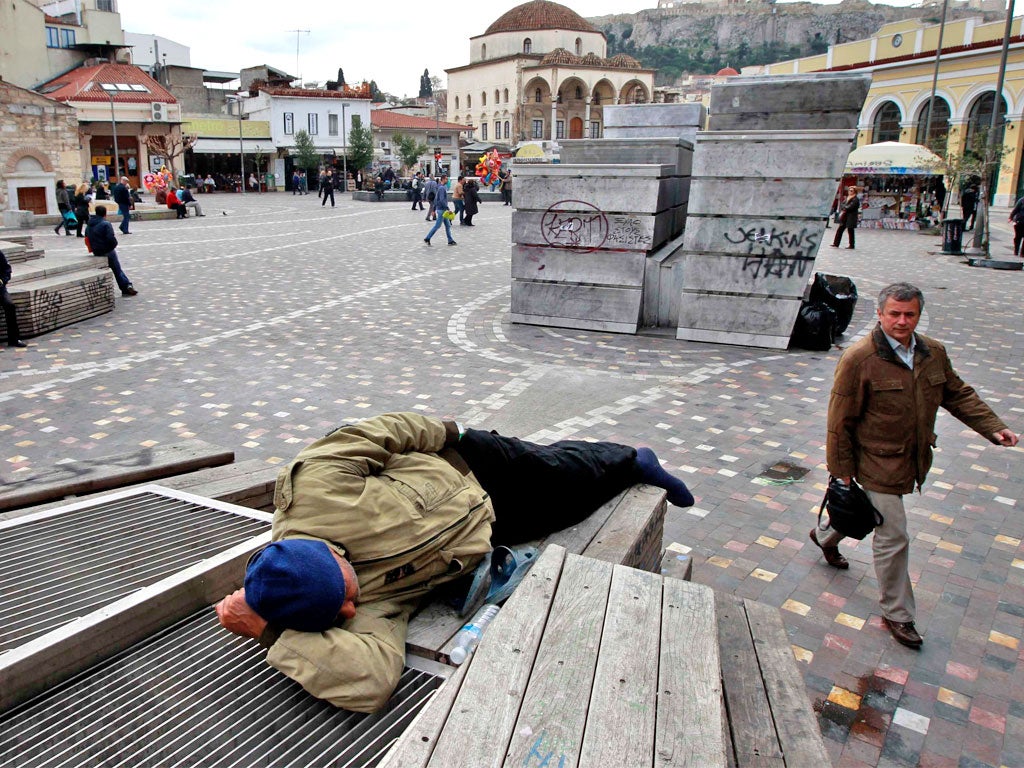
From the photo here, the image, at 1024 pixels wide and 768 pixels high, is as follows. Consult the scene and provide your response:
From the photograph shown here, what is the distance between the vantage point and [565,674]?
2.20m

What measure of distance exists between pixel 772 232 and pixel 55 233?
21386mm

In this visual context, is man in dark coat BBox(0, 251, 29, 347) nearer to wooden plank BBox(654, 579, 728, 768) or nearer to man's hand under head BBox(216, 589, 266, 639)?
man's hand under head BBox(216, 589, 266, 639)

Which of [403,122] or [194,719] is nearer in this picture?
[194,719]

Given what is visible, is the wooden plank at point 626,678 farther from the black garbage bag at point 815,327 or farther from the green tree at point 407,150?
the green tree at point 407,150

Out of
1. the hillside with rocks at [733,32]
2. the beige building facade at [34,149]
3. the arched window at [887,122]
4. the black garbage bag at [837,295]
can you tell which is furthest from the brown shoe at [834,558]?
the hillside with rocks at [733,32]

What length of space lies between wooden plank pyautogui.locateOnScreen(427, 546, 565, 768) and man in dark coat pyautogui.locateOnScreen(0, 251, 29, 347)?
9.31 m

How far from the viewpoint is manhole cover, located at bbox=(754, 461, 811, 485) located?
18.9ft

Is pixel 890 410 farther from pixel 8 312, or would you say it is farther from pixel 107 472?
pixel 8 312

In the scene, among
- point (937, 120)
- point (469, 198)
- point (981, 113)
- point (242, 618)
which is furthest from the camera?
point (937, 120)

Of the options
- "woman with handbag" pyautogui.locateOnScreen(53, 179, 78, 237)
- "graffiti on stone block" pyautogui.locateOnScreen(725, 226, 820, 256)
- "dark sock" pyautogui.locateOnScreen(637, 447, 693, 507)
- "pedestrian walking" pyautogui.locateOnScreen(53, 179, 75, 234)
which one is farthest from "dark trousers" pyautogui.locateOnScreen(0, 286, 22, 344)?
"pedestrian walking" pyautogui.locateOnScreen(53, 179, 75, 234)

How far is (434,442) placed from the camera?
3156 millimetres

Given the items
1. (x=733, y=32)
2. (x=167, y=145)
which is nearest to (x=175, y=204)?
(x=167, y=145)

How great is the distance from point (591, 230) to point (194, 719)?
8.94 m

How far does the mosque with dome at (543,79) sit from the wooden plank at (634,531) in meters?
80.4
